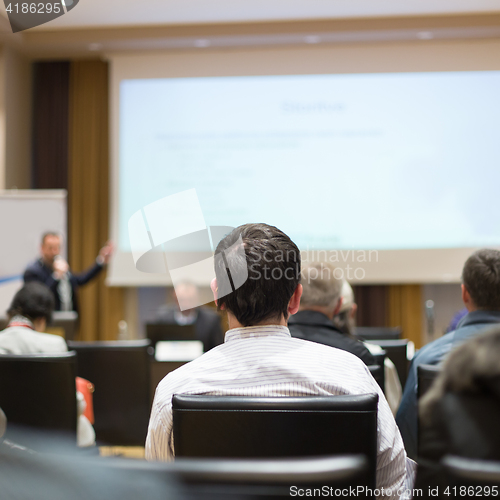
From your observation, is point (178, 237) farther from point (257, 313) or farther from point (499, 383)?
point (499, 383)

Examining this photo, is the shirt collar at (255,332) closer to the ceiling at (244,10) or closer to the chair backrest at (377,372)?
the chair backrest at (377,372)

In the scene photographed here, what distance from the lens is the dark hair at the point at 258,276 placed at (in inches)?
43.3

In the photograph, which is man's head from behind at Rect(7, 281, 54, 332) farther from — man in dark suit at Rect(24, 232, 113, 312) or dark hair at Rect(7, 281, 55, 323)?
man in dark suit at Rect(24, 232, 113, 312)

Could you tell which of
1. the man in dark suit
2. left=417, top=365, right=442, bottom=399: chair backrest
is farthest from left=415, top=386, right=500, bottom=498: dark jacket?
the man in dark suit

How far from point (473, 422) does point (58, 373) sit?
5.04 feet

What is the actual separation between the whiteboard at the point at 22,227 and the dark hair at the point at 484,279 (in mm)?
4218

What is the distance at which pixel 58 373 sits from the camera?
1.79m

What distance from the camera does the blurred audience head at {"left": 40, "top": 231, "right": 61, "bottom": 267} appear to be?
480 centimetres

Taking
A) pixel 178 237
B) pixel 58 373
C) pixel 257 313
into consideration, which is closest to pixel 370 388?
pixel 257 313

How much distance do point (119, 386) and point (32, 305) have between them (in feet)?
2.02

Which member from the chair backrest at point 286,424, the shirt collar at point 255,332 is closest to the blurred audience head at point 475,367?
the chair backrest at point 286,424

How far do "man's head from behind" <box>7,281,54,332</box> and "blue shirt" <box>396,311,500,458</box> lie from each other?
153 cm

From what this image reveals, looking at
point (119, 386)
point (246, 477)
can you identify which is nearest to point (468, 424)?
point (246, 477)

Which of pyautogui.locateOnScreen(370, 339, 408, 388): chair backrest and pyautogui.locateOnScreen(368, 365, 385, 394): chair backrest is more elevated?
pyautogui.locateOnScreen(368, 365, 385, 394): chair backrest
